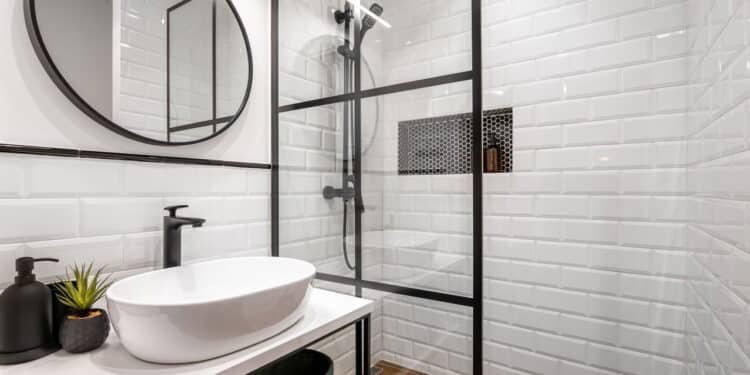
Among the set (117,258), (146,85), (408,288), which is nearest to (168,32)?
(146,85)

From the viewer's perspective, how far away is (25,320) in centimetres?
75

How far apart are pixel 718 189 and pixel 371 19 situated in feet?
4.04

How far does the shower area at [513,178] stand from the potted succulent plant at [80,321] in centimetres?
72

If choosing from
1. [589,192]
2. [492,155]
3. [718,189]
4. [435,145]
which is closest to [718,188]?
[718,189]

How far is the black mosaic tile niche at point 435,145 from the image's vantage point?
116 centimetres

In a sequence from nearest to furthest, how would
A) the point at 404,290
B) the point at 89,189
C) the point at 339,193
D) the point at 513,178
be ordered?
the point at 89,189 < the point at 404,290 < the point at 339,193 < the point at 513,178

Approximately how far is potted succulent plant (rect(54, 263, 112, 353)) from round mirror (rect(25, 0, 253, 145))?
506 mm

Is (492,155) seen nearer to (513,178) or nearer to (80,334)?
(513,178)

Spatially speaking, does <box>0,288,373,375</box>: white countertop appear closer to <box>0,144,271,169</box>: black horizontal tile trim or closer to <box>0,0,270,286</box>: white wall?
<box>0,0,270,286</box>: white wall

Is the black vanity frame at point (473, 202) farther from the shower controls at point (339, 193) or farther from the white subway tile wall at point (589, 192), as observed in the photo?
the white subway tile wall at point (589, 192)

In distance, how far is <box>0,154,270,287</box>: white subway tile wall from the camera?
2.97 feet

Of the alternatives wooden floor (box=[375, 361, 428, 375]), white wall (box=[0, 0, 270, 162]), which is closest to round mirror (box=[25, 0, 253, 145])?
white wall (box=[0, 0, 270, 162])

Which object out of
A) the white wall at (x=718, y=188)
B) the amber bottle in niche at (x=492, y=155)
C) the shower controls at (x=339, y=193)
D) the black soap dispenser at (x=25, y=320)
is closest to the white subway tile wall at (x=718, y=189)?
the white wall at (x=718, y=188)

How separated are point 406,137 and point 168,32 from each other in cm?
94
